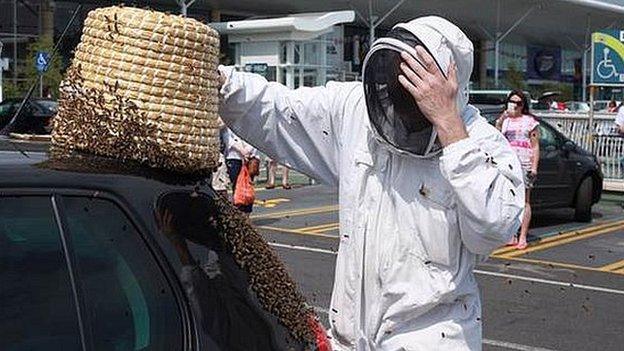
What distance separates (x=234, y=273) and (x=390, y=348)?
0.54 meters

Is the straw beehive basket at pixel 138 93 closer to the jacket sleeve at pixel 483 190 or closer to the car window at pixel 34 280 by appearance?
the car window at pixel 34 280

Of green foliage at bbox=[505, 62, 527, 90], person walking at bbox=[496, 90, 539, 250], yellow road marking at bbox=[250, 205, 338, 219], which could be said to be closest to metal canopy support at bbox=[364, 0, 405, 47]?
green foliage at bbox=[505, 62, 527, 90]

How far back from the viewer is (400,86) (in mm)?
2541

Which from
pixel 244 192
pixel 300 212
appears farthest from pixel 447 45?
pixel 300 212

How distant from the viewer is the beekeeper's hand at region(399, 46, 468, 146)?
2.45 meters

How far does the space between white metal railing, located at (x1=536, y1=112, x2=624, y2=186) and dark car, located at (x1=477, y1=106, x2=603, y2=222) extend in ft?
9.64

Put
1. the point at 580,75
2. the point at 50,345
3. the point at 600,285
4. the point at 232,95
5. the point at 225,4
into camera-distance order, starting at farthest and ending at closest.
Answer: the point at 580,75, the point at 225,4, the point at 600,285, the point at 232,95, the point at 50,345

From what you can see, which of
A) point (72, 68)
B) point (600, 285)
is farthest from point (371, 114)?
point (600, 285)

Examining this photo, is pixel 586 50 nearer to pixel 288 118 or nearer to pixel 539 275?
pixel 539 275

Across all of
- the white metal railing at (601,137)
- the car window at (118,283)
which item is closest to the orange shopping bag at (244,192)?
the car window at (118,283)

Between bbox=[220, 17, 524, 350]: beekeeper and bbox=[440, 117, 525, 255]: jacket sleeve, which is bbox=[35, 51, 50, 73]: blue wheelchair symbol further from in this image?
bbox=[440, 117, 525, 255]: jacket sleeve

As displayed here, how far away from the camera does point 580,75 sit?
61.2 meters

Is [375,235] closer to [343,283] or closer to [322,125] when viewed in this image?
[343,283]

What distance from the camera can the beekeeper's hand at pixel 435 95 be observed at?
2.45m
